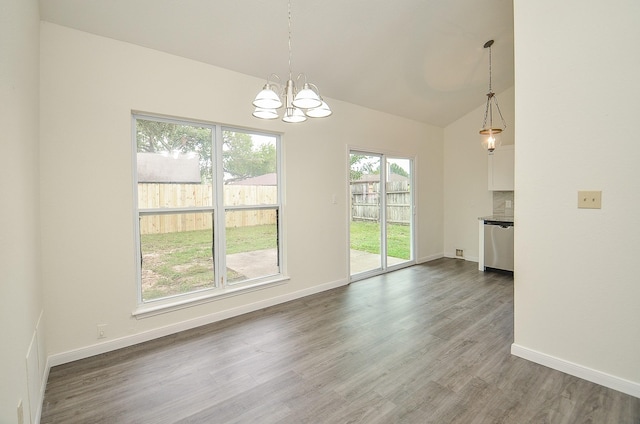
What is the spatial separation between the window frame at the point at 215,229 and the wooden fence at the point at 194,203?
41 mm

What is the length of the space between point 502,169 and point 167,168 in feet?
17.4

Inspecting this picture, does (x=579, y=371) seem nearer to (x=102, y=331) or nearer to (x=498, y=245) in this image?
(x=498, y=245)

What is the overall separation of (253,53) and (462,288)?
13.3ft

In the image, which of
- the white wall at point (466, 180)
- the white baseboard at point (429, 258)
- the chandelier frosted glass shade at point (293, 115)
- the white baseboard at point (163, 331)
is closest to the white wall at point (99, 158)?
the white baseboard at point (163, 331)

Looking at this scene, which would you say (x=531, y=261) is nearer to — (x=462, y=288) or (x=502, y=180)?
(x=462, y=288)

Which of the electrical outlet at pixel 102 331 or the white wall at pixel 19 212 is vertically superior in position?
the white wall at pixel 19 212

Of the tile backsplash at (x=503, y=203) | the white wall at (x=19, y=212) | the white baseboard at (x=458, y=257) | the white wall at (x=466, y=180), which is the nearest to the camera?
the white wall at (x=19, y=212)

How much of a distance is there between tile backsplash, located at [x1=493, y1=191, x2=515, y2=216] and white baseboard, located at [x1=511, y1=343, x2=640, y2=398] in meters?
3.76

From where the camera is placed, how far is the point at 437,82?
14.9 ft

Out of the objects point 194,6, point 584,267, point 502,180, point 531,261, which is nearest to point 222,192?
point 194,6

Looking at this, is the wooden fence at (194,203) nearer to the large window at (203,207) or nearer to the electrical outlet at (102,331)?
the large window at (203,207)

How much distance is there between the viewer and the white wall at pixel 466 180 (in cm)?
578

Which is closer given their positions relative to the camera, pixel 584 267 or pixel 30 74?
pixel 30 74

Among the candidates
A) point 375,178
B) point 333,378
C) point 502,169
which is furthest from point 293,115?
point 502,169
